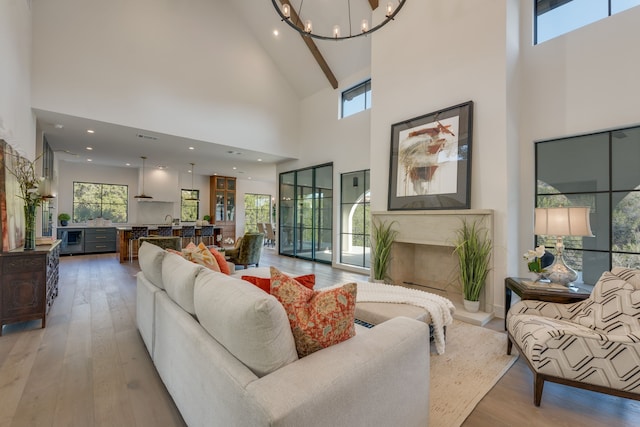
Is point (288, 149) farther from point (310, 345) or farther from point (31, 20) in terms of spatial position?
point (310, 345)

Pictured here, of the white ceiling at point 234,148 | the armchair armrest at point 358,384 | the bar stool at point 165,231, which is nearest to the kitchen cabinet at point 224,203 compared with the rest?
the white ceiling at point 234,148

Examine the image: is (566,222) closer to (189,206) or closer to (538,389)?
(538,389)

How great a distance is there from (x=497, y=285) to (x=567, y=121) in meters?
2.23

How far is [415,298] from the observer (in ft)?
8.71

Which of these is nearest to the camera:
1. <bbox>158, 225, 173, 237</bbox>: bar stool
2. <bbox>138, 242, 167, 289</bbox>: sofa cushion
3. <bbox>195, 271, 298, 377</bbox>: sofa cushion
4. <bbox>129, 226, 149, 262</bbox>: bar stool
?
<bbox>195, 271, 298, 377</bbox>: sofa cushion

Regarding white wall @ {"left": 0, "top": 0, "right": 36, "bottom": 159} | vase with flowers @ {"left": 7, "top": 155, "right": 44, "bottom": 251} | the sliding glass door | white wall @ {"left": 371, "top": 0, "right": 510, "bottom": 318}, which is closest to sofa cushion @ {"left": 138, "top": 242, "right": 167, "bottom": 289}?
vase with flowers @ {"left": 7, "top": 155, "right": 44, "bottom": 251}

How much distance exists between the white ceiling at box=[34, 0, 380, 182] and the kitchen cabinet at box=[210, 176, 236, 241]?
102 inches

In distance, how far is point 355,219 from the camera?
6266 mm

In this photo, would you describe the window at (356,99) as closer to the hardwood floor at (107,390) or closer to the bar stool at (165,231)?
the hardwood floor at (107,390)

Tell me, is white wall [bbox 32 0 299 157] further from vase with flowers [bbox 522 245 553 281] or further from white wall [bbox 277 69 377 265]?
vase with flowers [bbox 522 245 553 281]

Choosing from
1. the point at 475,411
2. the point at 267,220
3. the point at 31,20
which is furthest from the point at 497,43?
the point at 267,220

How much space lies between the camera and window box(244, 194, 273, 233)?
40.2 ft

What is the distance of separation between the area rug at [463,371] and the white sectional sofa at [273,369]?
1.26 ft

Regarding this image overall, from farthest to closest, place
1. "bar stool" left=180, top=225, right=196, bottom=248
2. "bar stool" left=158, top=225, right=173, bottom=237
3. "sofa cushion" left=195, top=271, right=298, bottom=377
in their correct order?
"bar stool" left=180, top=225, right=196, bottom=248
"bar stool" left=158, top=225, right=173, bottom=237
"sofa cushion" left=195, top=271, right=298, bottom=377
